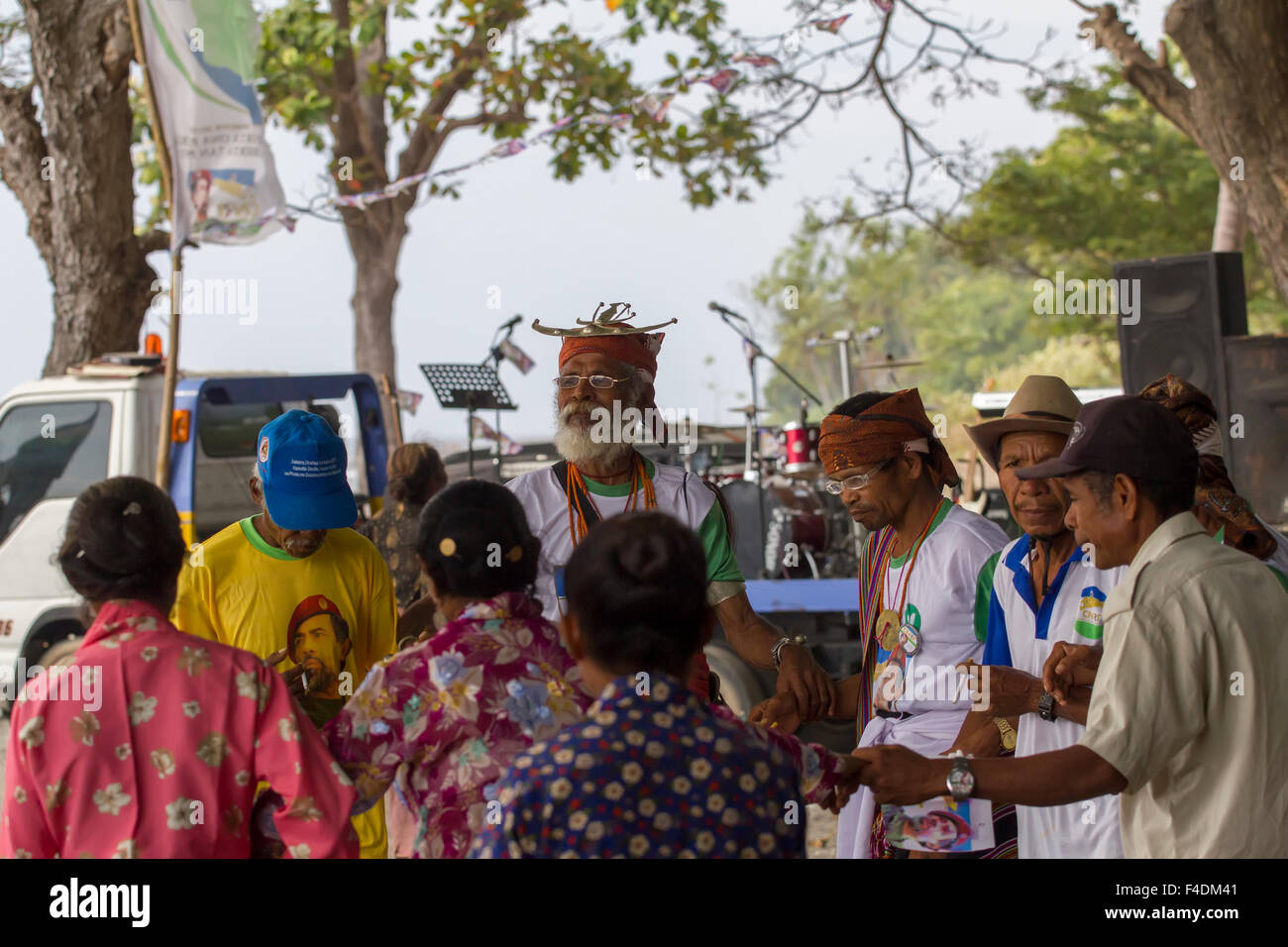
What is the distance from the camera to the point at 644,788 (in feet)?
6.30

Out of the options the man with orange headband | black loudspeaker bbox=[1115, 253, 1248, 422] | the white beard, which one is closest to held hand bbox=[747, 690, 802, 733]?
the man with orange headband

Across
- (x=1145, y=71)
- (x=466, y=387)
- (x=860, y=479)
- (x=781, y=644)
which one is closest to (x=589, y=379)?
(x=860, y=479)

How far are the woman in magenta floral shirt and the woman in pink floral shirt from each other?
0.29 feet

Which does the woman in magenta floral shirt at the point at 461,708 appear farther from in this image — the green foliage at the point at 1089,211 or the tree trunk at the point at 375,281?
the tree trunk at the point at 375,281

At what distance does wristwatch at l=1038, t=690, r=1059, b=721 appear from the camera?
2.96m

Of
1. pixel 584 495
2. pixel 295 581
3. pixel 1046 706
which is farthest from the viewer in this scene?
pixel 584 495

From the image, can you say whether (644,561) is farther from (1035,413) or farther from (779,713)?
(1035,413)

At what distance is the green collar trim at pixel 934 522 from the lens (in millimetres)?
3520

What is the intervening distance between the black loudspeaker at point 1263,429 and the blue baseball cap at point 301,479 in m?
6.40

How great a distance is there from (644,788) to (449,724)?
520 mm

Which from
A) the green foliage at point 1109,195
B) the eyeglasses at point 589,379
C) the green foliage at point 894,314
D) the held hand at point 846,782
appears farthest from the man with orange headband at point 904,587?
the green foliage at point 894,314

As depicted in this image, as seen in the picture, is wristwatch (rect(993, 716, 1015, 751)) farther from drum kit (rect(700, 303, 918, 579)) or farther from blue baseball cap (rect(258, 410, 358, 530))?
drum kit (rect(700, 303, 918, 579))
